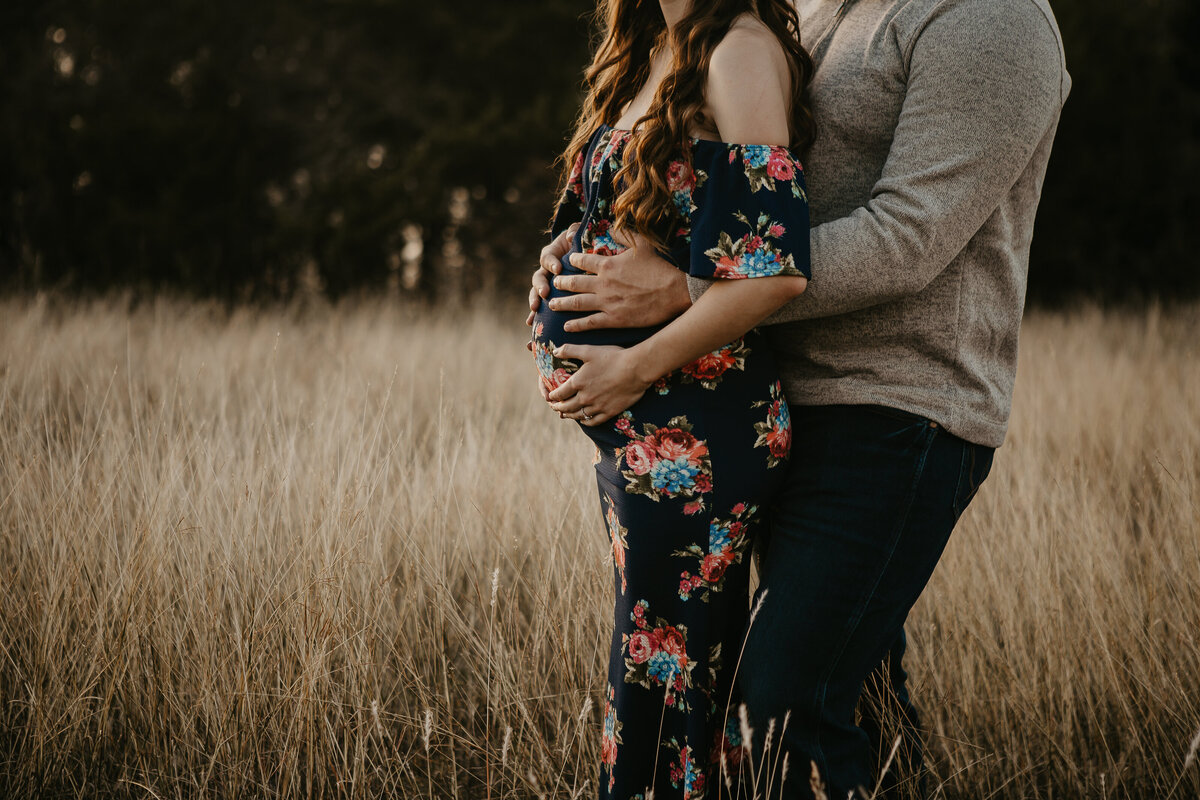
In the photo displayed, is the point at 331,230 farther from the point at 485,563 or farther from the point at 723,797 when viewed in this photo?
the point at 723,797

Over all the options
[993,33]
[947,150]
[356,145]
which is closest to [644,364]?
[947,150]

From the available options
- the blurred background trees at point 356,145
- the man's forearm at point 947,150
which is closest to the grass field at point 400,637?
the man's forearm at point 947,150

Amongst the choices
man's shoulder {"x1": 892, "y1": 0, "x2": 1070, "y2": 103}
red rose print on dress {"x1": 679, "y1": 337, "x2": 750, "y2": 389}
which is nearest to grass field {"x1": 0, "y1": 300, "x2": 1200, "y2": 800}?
red rose print on dress {"x1": 679, "y1": 337, "x2": 750, "y2": 389}

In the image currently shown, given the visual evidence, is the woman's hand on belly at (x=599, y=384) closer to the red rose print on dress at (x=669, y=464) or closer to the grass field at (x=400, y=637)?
the red rose print on dress at (x=669, y=464)

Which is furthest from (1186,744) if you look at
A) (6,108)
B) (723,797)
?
(6,108)

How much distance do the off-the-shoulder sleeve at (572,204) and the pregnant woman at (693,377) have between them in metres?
0.06

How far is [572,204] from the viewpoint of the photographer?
1551mm

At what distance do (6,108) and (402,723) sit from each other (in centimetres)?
858

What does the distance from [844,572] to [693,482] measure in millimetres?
272

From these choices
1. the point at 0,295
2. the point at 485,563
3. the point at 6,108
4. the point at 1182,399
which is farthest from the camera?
the point at 6,108

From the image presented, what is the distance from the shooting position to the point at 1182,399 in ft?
13.3

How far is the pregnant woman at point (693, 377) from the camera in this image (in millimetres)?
1223

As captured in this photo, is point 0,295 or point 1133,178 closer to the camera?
point 0,295

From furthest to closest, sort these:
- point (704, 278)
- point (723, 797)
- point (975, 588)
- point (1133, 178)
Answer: point (1133, 178) → point (975, 588) → point (723, 797) → point (704, 278)
